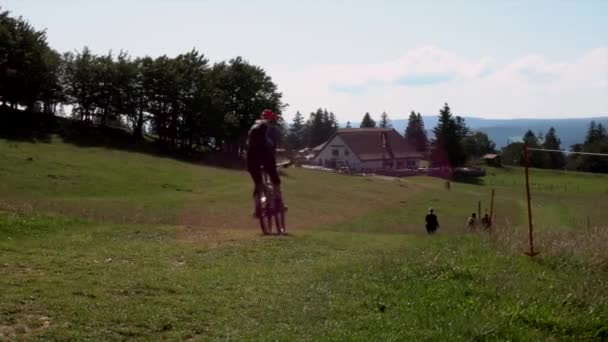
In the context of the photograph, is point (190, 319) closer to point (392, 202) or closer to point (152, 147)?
point (392, 202)

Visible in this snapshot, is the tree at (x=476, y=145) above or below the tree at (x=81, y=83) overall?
below

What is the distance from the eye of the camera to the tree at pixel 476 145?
360 feet

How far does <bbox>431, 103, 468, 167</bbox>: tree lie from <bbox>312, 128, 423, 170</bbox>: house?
293 centimetres

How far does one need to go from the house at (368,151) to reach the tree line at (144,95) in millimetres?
21396

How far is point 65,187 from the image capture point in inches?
1315

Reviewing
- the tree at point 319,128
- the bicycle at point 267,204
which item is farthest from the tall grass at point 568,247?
the tree at point 319,128

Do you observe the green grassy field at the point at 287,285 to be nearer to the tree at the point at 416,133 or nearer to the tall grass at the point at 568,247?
the tall grass at the point at 568,247

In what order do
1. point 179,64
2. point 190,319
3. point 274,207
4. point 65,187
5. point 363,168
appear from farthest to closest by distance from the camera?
point 363,168 → point 179,64 → point 65,187 → point 274,207 → point 190,319

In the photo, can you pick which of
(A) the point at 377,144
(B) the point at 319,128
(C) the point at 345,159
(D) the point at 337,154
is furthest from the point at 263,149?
(B) the point at 319,128

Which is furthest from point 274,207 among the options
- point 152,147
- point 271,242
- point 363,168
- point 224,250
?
point 363,168

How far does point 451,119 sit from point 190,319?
300 feet

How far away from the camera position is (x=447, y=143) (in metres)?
92.7

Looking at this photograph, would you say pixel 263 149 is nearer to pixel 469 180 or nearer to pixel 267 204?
pixel 267 204

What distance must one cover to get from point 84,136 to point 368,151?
142 ft
